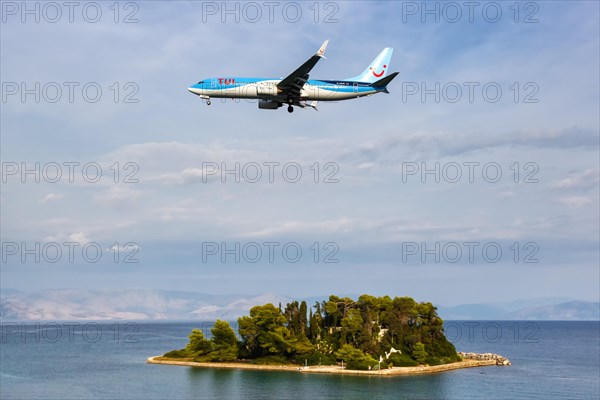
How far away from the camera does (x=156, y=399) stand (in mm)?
109875

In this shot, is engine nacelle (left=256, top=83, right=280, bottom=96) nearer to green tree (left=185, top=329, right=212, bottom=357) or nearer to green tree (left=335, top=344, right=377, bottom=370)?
green tree (left=335, top=344, right=377, bottom=370)

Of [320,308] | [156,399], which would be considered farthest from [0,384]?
[320,308]

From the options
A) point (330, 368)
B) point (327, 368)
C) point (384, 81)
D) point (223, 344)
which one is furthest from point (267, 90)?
point (223, 344)

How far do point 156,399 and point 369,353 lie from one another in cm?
4410

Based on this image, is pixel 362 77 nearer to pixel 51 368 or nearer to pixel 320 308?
pixel 320 308

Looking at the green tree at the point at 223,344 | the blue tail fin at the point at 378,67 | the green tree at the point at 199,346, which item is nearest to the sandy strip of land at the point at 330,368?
the green tree at the point at 223,344

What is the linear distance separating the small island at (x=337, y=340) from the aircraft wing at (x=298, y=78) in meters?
79.9

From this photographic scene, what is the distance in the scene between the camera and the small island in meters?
127

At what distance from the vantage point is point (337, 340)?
13125 cm

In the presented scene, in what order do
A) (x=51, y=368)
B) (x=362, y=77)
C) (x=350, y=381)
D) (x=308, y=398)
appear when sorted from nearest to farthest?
1. (x=362, y=77)
2. (x=308, y=398)
3. (x=350, y=381)
4. (x=51, y=368)

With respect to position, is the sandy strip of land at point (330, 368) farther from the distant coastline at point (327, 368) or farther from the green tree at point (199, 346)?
the green tree at point (199, 346)

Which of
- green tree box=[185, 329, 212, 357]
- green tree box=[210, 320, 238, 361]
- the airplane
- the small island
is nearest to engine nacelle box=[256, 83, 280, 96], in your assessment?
the airplane

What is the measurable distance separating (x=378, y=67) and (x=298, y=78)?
1653 centimetres

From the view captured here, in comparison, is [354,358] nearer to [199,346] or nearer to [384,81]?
[199,346]
